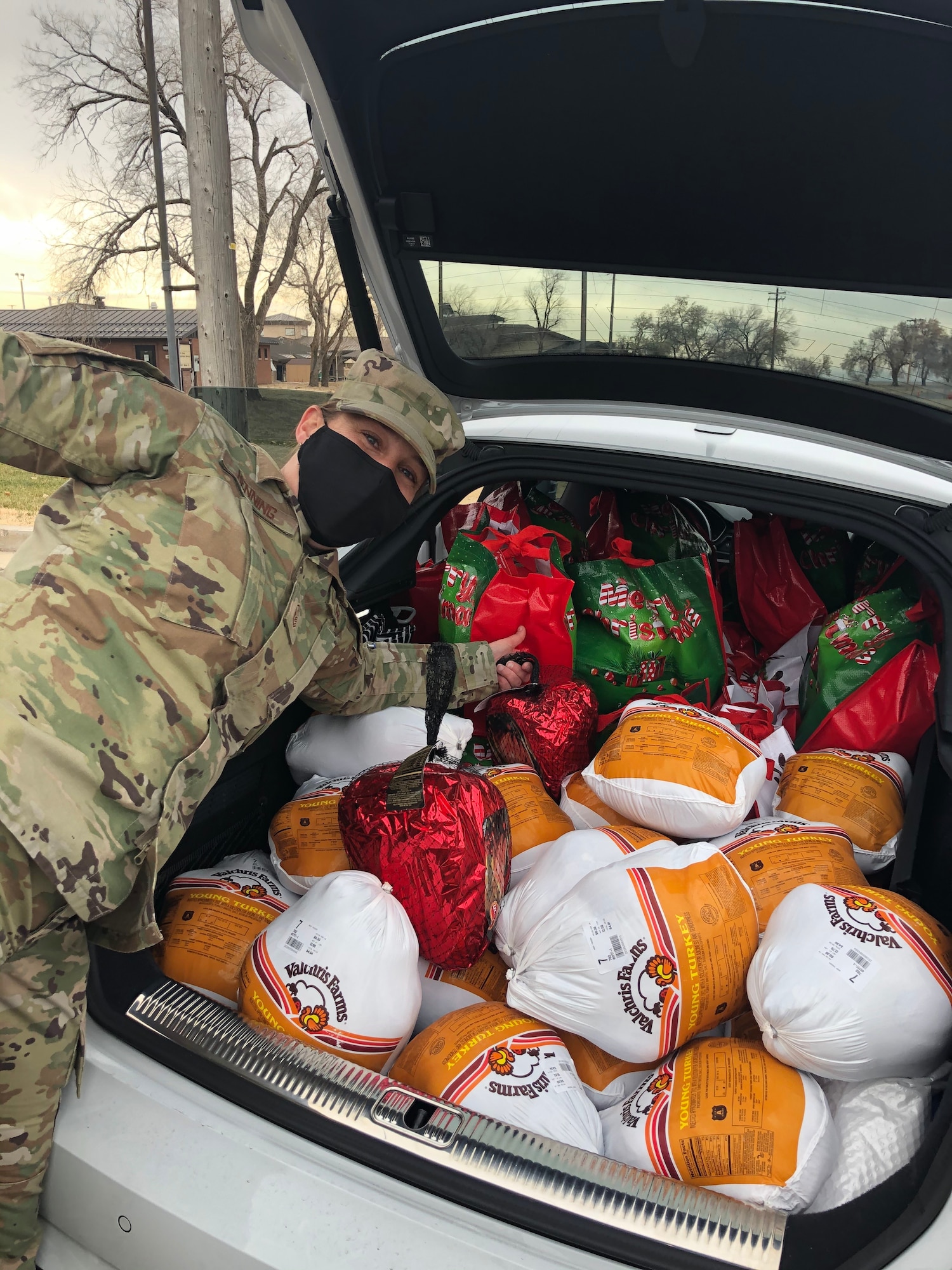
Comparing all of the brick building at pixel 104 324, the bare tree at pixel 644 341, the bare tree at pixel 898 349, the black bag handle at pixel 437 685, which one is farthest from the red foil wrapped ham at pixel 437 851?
the brick building at pixel 104 324

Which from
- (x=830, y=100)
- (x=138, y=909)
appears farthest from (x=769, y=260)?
(x=138, y=909)

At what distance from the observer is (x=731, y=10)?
4.33 feet

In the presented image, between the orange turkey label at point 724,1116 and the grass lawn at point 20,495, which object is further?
the grass lawn at point 20,495

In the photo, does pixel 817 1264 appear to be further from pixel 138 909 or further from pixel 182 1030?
pixel 138 909

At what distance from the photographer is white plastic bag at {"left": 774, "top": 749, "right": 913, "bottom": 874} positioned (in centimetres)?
174

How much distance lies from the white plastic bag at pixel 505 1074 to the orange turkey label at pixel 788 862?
460mm

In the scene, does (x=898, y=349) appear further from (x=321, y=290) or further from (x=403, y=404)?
(x=321, y=290)

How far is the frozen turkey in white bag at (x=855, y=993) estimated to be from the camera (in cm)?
116

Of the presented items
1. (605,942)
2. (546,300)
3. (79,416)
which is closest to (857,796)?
(605,942)

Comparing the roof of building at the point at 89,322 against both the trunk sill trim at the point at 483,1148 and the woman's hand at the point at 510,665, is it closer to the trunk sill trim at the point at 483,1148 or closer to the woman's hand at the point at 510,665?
the woman's hand at the point at 510,665

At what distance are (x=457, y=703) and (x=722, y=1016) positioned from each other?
0.89m

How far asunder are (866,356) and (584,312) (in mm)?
648

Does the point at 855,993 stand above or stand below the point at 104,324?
below

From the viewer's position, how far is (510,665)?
2.08m
